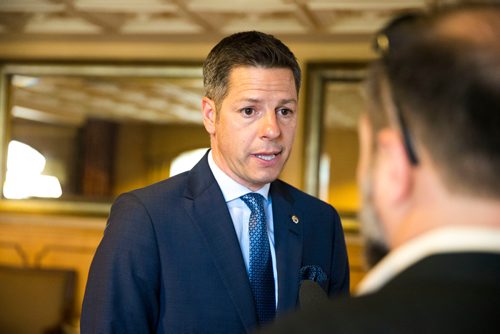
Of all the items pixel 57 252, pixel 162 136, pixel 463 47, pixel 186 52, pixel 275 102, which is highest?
pixel 186 52

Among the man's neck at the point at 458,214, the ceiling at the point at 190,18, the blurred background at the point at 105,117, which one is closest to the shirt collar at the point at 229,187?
the man's neck at the point at 458,214

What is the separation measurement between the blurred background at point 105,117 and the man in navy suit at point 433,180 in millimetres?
4655

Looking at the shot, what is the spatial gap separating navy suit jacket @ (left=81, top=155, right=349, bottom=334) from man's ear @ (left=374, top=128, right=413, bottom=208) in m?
1.09

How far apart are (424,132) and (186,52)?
5.48 meters

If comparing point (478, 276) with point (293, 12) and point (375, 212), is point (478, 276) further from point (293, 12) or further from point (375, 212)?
point (293, 12)

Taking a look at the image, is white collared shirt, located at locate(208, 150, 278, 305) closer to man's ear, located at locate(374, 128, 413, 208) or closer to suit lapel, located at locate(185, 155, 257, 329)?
suit lapel, located at locate(185, 155, 257, 329)

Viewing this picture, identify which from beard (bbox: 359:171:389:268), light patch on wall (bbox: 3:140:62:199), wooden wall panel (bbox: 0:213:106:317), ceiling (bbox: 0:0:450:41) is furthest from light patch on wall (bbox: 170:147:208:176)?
beard (bbox: 359:171:389:268)

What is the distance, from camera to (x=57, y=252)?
641cm

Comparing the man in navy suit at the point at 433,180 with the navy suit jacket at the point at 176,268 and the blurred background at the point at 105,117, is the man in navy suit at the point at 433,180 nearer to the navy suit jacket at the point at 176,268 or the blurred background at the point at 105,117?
the navy suit jacket at the point at 176,268

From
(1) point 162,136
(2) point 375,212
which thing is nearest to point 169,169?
(1) point 162,136

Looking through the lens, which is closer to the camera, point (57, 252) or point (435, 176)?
point (435, 176)

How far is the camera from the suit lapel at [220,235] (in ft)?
6.13

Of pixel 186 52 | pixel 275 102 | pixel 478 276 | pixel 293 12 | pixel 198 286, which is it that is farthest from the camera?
pixel 186 52

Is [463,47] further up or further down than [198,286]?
further up
